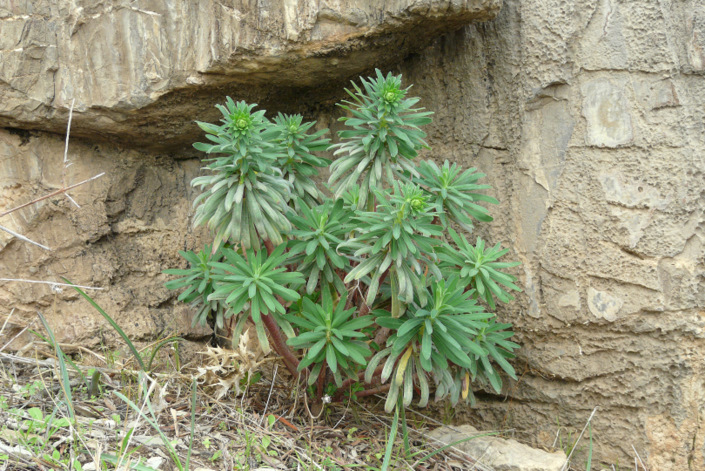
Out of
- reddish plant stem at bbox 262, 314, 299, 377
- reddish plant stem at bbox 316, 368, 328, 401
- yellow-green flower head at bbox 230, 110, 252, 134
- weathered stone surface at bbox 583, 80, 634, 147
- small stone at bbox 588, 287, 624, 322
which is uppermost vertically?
weathered stone surface at bbox 583, 80, 634, 147

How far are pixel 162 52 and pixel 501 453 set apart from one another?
2690 mm

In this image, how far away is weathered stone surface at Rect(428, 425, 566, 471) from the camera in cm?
282

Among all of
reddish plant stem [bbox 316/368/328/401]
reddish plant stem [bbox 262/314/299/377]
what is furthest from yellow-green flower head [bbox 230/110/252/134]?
reddish plant stem [bbox 316/368/328/401]

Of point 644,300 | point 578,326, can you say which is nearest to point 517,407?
point 578,326

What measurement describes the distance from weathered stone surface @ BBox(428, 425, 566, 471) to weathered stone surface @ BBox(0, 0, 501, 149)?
203 cm

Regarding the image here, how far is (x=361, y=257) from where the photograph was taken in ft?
9.45

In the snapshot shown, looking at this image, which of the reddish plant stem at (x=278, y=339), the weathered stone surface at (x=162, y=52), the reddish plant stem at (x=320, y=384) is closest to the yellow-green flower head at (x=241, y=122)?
the reddish plant stem at (x=278, y=339)

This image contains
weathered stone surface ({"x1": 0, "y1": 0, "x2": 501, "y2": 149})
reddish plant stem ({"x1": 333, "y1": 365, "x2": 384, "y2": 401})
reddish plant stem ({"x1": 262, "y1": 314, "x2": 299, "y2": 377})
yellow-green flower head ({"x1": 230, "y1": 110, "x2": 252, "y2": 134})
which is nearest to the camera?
yellow-green flower head ({"x1": 230, "y1": 110, "x2": 252, "y2": 134})

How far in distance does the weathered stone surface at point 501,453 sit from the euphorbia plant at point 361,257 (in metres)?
0.30

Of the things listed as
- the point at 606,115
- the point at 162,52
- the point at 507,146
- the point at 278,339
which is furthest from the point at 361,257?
the point at 162,52

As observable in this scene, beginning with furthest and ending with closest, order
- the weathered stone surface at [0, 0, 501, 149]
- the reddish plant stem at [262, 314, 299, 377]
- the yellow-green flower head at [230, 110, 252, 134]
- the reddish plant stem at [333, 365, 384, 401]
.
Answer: the weathered stone surface at [0, 0, 501, 149], the reddish plant stem at [333, 365, 384, 401], the reddish plant stem at [262, 314, 299, 377], the yellow-green flower head at [230, 110, 252, 134]

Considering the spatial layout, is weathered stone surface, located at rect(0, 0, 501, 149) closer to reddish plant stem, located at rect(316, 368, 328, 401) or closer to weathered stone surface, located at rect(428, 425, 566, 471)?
reddish plant stem, located at rect(316, 368, 328, 401)

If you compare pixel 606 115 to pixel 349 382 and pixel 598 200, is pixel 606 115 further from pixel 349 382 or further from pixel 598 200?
pixel 349 382

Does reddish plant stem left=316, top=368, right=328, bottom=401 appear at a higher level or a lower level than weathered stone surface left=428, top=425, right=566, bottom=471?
higher
